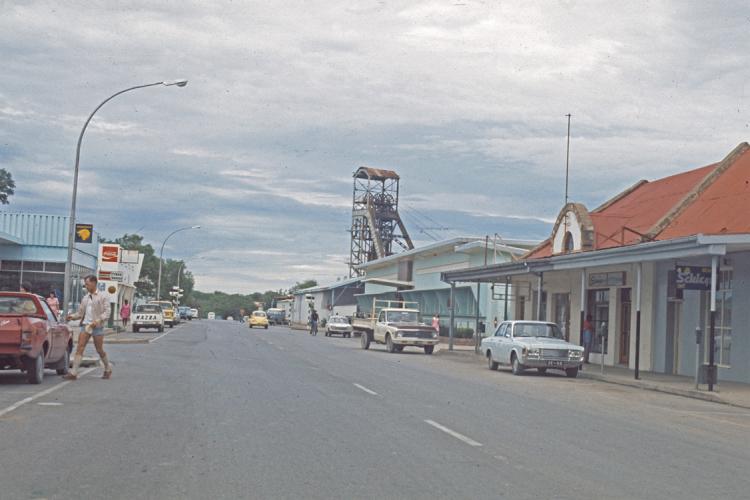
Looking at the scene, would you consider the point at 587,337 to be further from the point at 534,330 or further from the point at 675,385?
the point at 675,385

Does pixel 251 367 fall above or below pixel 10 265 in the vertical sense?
below

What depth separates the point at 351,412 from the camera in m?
13.5

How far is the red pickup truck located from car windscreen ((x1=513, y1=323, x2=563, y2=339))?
13.5 meters

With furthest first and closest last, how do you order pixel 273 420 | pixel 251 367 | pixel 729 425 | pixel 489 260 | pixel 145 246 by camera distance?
pixel 145 246 → pixel 489 260 → pixel 251 367 → pixel 729 425 → pixel 273 420

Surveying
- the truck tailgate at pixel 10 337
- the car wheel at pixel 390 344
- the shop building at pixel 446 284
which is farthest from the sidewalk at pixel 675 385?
the shop building at pixel 446 284

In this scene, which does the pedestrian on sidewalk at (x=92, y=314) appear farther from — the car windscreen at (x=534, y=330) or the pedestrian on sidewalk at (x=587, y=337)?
the pedestrian on sidewalk at (x=587, y=337)

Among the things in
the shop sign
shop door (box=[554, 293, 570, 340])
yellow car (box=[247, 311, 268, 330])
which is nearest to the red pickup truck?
the shop sign

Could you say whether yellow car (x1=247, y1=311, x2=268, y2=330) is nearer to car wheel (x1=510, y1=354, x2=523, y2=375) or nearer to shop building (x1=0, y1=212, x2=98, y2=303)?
shop building (x1=0, y1=212, x2=98, y2=303)

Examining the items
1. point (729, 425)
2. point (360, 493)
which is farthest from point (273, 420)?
point (729, 425)

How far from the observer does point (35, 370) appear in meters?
16.1

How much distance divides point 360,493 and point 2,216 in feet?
193

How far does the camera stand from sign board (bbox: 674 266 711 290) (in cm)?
2169

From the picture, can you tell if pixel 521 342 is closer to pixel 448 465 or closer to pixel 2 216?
pixel 448 465

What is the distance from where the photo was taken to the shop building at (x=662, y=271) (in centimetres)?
2330
